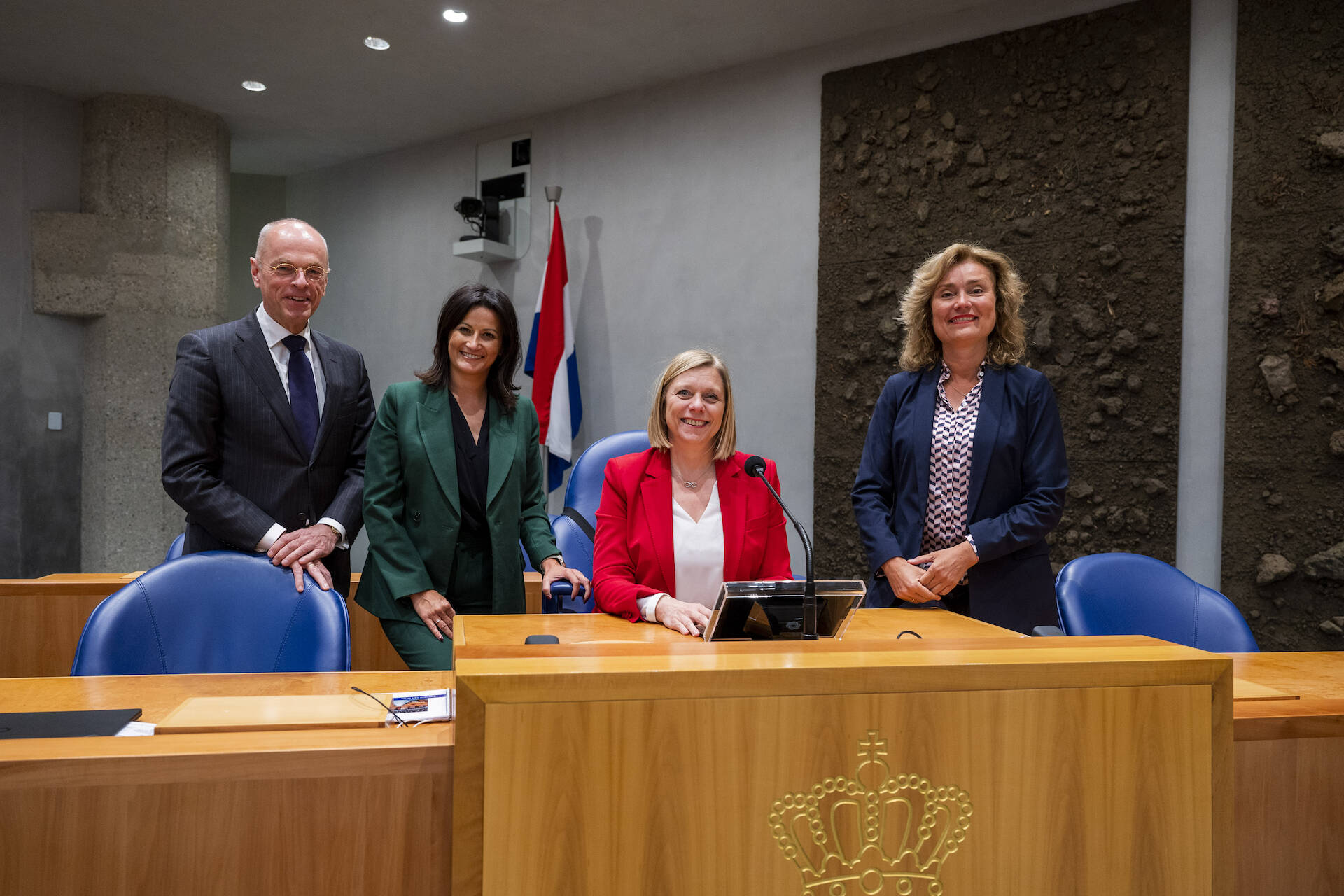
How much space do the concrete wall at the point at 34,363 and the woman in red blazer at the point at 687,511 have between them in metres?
4.93

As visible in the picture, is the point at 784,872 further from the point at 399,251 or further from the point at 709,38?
the point at 399,251

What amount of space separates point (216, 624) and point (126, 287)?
Answer: 4.67m

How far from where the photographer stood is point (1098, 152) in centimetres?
377

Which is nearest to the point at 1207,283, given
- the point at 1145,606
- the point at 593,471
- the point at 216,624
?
the point at 1145,606

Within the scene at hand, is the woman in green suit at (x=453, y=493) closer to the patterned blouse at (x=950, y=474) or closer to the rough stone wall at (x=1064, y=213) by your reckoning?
the patterned blouse at (x=950, y=474)

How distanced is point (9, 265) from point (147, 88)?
1.36m

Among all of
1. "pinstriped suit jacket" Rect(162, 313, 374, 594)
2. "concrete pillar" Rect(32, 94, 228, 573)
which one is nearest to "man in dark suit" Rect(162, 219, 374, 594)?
"pinstriped suit jacket" Rect(162, 313, 374, 594)

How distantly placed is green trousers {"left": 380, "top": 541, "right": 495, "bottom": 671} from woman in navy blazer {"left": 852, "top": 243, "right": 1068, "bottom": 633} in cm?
98

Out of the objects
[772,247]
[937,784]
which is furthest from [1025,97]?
[937,784]

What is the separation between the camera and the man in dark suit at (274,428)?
218 centimetres

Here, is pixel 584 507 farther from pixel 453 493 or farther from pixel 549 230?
pixel 549 230

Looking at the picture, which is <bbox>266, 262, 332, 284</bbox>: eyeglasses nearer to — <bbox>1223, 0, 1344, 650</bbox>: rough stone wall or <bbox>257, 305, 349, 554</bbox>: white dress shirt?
<bbox>257, 305, 349, 554</bbox>: white dress shirt

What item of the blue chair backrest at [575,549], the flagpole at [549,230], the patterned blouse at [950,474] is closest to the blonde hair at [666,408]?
the patterned blouse at [950,474]

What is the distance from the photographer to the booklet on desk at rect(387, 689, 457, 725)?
123 centimetres
